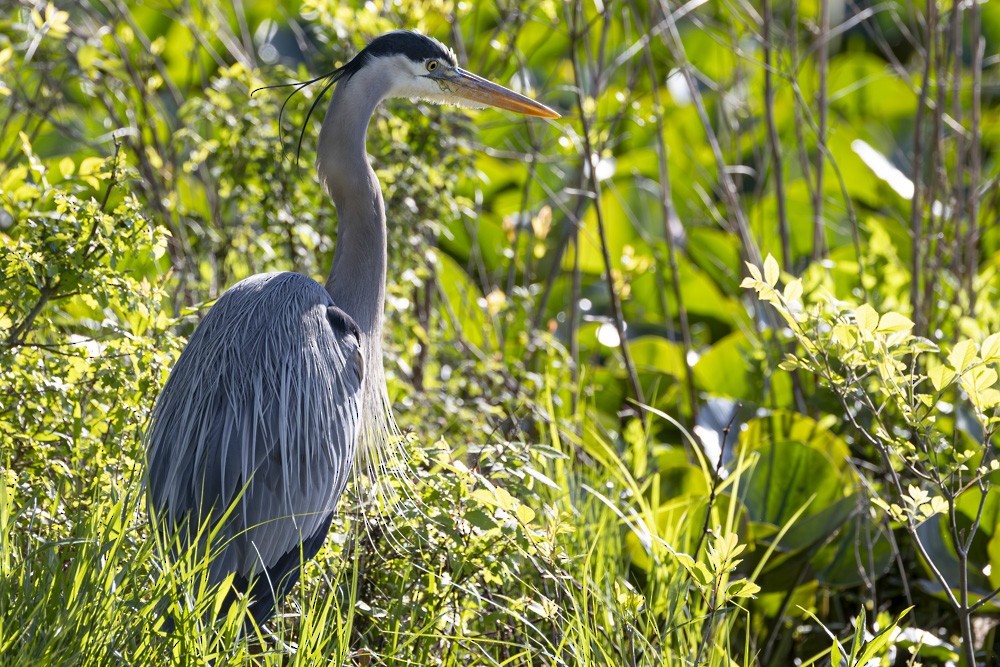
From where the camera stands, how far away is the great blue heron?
223 centimetres

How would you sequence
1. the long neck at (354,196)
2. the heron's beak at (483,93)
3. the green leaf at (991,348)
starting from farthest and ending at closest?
the heron's beak at (483,93) < the long neck at (354,196) < the green leaf at (991,348)

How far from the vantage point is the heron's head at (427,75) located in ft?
8.45

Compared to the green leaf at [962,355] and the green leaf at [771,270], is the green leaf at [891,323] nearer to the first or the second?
the green leaf at [962,355]

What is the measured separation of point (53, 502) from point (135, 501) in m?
0.35

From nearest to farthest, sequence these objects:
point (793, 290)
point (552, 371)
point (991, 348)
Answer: point (991, 348) → point (793, 290) → point (552, 371)

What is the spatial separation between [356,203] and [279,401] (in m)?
0.55

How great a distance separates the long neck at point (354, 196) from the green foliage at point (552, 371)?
355mm


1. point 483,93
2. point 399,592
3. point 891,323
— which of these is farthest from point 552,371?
point 891,323

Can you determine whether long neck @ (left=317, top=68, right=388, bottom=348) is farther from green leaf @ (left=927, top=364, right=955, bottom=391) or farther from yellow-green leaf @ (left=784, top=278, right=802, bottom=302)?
green leaf @ (left=927, top=364, right=955, bottom=391)

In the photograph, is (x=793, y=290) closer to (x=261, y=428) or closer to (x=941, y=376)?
(x=941, y=376)

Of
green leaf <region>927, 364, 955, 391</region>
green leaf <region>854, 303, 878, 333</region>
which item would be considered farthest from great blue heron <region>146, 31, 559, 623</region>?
green leaf <region>927, 364, 955, 391</region>

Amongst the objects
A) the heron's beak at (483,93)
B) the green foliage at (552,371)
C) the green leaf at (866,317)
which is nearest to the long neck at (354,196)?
the heron's beak at (483,93)

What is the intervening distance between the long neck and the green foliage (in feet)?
1.16

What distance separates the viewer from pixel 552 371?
12.3 feet
